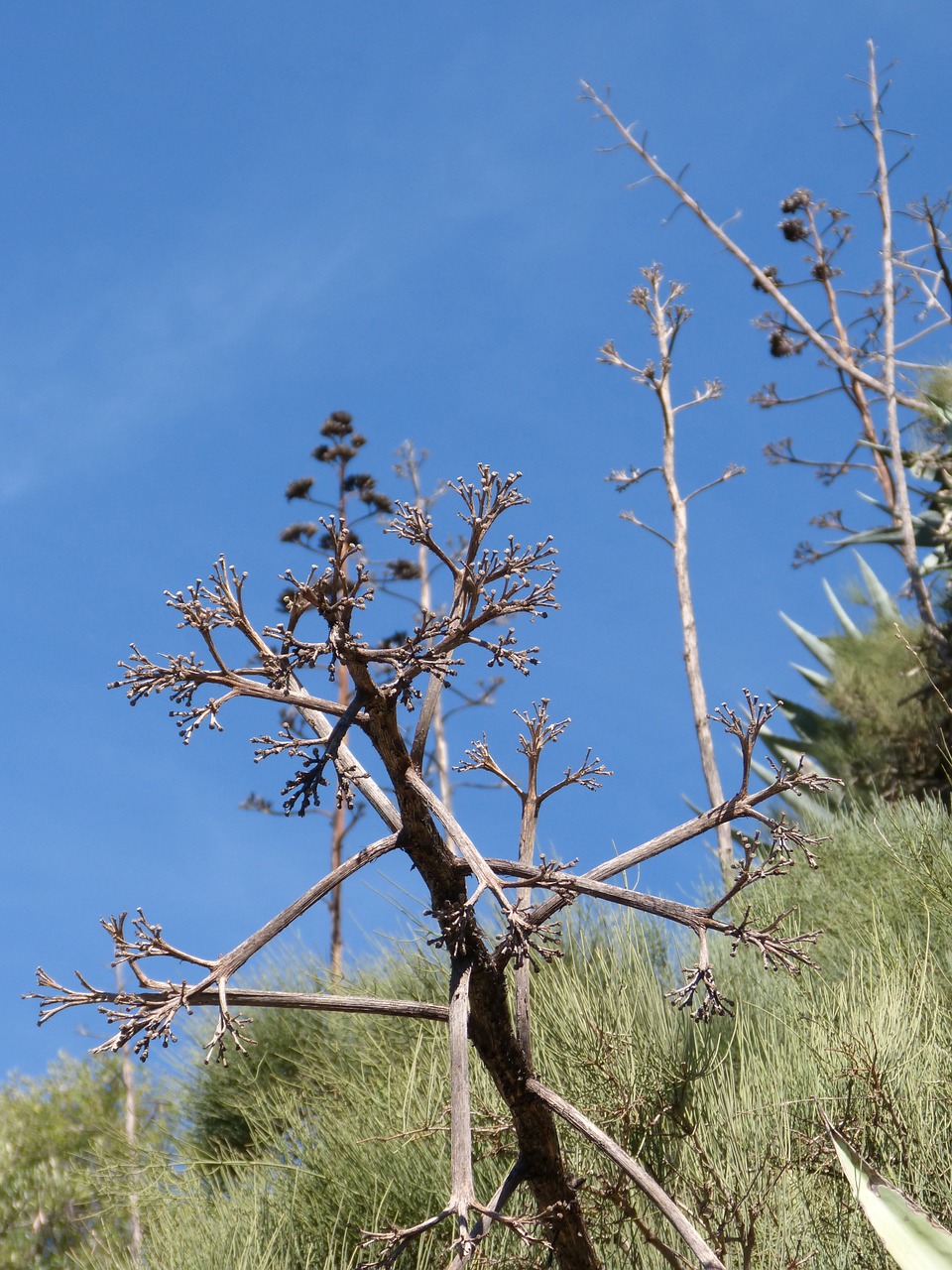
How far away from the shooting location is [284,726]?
7.16 ft

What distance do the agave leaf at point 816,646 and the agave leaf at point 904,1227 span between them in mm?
8612

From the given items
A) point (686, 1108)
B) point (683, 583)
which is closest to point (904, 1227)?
point (686, 1108)

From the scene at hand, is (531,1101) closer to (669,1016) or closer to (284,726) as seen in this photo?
(284,726)

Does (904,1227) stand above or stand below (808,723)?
below

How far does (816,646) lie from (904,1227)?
353 inches

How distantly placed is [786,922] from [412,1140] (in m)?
2.09

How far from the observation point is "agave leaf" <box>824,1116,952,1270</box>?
7.59ft

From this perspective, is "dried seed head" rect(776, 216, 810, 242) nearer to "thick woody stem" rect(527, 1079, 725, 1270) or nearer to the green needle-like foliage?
the green needle-like foliage

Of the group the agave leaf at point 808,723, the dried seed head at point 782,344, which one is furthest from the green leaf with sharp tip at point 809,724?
the dried seed head at point 782,344

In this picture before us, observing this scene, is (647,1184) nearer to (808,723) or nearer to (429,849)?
(429,849)

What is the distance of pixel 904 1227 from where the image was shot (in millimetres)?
2348

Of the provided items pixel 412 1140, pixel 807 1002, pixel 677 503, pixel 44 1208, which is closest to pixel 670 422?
Answer: pixel 677 503

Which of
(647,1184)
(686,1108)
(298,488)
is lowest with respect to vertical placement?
(647,1184)

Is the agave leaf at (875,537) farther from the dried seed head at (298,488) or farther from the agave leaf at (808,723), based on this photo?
the dried seed head at (298,488)
